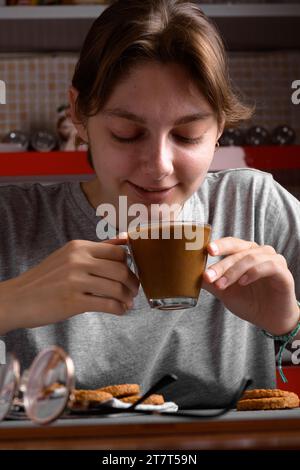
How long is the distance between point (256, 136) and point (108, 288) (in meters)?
2.42

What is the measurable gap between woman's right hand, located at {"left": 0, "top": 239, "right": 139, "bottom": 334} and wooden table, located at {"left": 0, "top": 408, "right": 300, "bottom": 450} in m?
0.38

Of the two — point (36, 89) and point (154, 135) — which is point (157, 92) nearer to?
point (154, 135)

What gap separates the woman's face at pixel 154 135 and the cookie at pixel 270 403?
0.45 metres

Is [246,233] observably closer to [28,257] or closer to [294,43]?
[28,257]

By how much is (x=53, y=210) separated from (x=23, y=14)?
191 centimetres

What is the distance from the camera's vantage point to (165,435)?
684mm

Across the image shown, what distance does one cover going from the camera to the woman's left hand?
1.15m

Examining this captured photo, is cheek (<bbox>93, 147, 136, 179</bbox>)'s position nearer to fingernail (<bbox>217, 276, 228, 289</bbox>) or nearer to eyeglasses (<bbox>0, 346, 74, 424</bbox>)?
fingernail (<bbox>217, 276, 228, 289</bbox>)

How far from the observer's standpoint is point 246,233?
1750mm

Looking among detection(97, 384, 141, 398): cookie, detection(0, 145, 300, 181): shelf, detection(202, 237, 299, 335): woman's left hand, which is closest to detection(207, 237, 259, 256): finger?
detection(202, 237, 299, 335): woman's left hand

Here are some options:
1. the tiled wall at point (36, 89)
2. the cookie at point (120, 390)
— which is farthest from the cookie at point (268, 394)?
the tiled wall at point (36, 89)

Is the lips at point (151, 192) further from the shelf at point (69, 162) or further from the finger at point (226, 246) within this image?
the shelf at point (69, 162)

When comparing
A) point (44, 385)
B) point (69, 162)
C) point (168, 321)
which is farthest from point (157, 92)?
point (69, 162)
